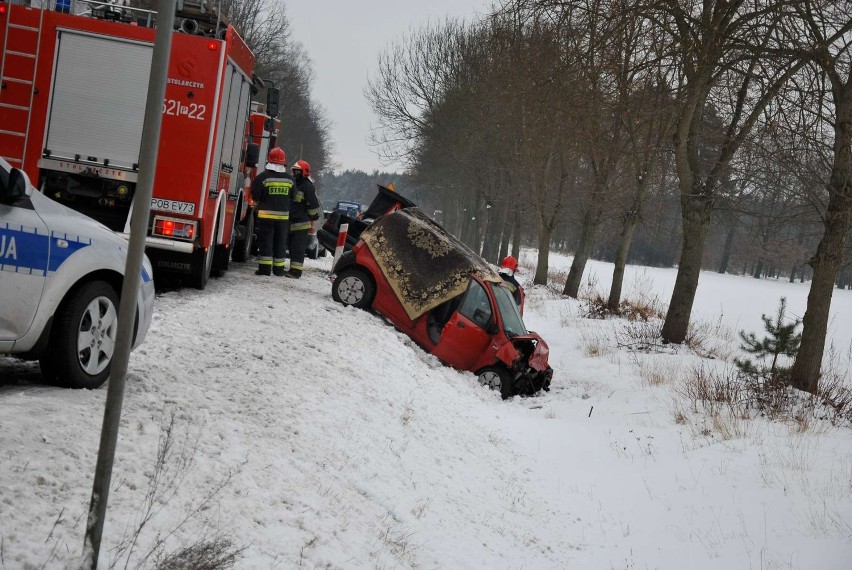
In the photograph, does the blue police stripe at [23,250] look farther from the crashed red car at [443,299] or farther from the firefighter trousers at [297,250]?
the firefighter trousers at [297,250]

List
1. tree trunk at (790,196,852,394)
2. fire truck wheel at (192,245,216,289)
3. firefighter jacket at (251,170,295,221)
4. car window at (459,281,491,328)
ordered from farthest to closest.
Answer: firefighter jacket at (251,170,295,221)
car window at (459,281,491,328)
tree trunk at (790,196,852,394)
fire truck wheel at (192,245,216,289)

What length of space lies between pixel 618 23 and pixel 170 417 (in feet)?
29.9

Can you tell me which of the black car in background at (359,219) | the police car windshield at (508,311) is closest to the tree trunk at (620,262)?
the black car in background at (359,219)

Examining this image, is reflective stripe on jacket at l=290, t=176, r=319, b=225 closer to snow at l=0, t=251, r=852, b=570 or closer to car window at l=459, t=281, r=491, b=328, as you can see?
snow at l=0, t=251, r=852, b=570

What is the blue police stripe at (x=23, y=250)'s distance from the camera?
17.1 feet

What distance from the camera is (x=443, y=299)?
13.2m

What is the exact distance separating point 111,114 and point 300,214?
15.9ft

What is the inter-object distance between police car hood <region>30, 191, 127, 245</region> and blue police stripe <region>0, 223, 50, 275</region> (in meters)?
0.15

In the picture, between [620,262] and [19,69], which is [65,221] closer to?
[19,69]

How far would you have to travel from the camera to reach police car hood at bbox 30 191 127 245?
5.50 meters

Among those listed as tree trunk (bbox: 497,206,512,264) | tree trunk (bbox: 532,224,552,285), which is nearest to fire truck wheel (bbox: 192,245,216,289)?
tree trunk (bbox: 532,224,552,285)

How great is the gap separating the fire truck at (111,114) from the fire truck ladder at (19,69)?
0.01 meters

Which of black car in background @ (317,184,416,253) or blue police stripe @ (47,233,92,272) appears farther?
→ black car in background @ (317,184,416,253)

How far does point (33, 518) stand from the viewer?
12.1 ft
